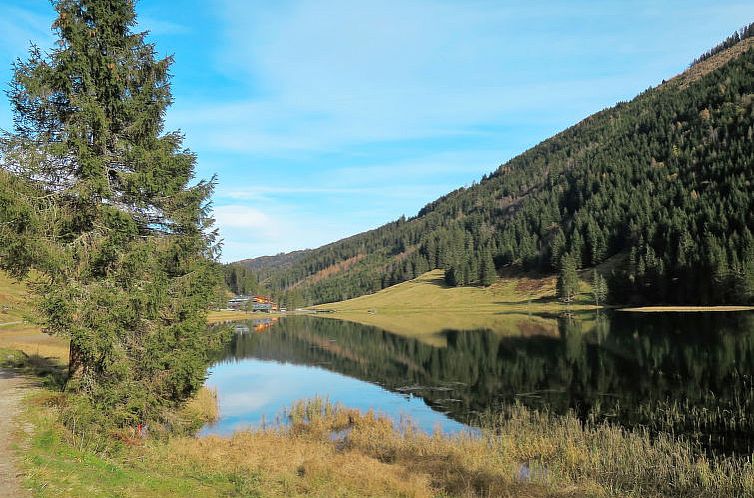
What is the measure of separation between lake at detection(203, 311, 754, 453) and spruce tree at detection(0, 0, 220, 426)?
19.1 ft

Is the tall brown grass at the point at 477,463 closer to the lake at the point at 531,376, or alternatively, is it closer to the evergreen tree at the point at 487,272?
the lake at the point at 531,376

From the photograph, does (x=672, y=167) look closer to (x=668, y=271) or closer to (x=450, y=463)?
(x=668, y=271)

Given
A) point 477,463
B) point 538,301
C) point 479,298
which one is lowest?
point 477,463

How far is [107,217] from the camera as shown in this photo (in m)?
17.4

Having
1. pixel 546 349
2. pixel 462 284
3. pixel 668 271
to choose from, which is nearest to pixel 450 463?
pixel 546 349

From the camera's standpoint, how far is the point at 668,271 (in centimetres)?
11494

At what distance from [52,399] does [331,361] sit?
150 feet

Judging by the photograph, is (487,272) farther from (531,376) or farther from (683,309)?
(531,376)

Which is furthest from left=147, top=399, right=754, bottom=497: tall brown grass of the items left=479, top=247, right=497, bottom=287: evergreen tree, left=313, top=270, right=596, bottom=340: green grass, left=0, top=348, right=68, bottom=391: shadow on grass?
left=479, top=247, right=497, bottom=287: evergreen tree

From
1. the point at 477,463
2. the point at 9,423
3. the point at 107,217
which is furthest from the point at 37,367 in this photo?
the point at 477,463

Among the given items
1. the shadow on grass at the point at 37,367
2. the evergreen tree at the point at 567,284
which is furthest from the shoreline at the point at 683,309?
the shadow on grass at the point at 37,367

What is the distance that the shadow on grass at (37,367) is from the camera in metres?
23.0

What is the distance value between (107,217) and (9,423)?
6788 millimetres

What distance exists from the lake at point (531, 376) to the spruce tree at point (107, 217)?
5833 millimetres
